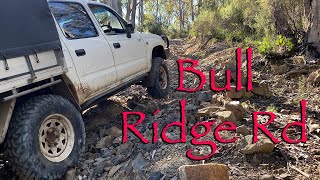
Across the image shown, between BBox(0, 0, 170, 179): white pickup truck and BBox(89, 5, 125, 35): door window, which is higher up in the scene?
BBox(89, 5, 125, 35): door window

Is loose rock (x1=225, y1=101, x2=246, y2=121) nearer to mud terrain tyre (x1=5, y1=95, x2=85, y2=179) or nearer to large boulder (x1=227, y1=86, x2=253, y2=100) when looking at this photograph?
large boulder (x1=227, y1=86, x2=253, y2=100)

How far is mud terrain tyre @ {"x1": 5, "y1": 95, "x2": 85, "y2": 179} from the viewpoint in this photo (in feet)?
10.5

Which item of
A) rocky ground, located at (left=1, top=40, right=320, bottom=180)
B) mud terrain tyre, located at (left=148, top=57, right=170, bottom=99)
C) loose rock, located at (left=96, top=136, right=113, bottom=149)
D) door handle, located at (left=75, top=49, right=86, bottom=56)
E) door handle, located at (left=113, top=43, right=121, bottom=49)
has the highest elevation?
door handle, located at (left=113, top=43, right=121, bottom=49)

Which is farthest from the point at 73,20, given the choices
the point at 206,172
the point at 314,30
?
the point at 314,30

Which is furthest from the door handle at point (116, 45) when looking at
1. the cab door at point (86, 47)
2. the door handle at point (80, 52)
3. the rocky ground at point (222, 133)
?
the rocky ground at point (222, 133)

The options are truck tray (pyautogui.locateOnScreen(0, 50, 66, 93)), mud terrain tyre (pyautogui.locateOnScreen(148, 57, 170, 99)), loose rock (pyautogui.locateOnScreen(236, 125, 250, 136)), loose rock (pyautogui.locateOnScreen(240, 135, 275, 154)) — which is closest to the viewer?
truck tray (pyautogui.locateOnScreen(0, 50, 66, 93))

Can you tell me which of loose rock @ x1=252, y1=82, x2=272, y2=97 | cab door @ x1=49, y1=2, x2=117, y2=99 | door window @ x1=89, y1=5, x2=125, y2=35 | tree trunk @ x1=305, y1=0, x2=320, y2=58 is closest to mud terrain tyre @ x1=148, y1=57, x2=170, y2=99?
door window @ x1=89, y1=5, x2=125, y2=35

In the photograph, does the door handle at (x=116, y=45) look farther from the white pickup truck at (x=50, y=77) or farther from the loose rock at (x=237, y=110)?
the loose rock at (x=237, y=110)

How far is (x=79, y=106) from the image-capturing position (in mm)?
4094

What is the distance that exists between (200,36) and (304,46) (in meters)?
10.2

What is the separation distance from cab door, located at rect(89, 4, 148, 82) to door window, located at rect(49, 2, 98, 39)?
0.89ft

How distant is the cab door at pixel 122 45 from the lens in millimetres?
4988

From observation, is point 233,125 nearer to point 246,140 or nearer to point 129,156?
point 246,140

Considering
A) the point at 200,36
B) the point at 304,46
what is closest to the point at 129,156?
the point at 304,46
